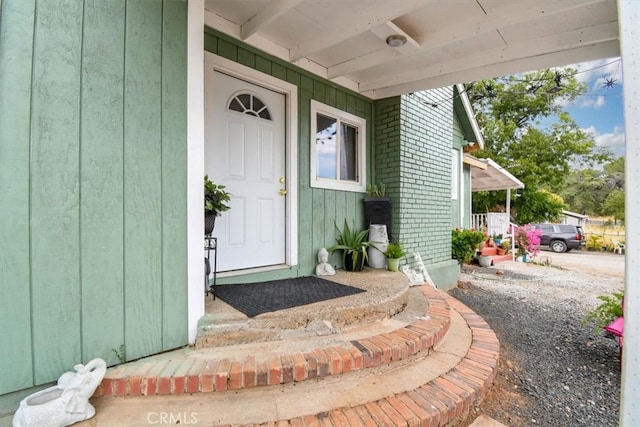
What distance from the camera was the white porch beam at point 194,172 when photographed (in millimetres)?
1750

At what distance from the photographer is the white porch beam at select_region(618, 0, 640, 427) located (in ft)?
3.36

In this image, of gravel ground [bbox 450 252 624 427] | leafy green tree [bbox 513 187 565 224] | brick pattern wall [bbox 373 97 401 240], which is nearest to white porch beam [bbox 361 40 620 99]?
brick pattern wall [bbox 373 97 401 240]

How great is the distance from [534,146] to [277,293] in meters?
15.8

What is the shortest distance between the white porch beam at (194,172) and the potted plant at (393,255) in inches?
86.6

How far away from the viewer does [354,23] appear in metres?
2.35

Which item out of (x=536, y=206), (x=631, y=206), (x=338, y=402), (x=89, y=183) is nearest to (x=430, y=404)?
(x=338, y=402)

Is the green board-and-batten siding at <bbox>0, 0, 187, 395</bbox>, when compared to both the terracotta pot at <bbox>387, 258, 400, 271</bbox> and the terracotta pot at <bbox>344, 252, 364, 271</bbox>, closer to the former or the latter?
the terracotta pot at <bbox>344, 252, 364, 271</bbox>

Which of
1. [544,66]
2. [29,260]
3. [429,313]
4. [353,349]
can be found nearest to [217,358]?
[353,349]

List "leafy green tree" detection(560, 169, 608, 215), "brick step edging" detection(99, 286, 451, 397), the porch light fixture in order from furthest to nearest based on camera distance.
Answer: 1. "leafy green tree" detection(560, 169, 608, 215)
2. the porch light fixture
3. "brick step edging" detection(99, 286, 451, 397)

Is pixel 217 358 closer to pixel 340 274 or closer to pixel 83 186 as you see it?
pixel 83 186

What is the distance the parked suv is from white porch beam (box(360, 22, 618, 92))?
1221 centimetres

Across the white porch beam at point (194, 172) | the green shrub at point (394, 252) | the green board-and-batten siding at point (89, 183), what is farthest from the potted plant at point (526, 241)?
the green board-and-batten siding at point (89, 183)

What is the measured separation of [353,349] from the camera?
1.69m

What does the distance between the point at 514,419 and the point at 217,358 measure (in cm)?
175
